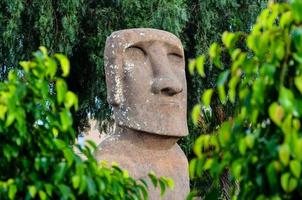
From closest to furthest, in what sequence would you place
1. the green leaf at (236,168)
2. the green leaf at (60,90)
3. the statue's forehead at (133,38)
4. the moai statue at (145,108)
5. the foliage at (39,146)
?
1. the green leaf at (236,168)
2. the green leaf at (60,90)
3. the foliage at (39,146)
4. the moai statue at (145,108)
5. the statue's forehead at (133,38)

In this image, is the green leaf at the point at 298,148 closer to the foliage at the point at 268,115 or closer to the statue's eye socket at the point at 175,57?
the foliage at the point at 268,115

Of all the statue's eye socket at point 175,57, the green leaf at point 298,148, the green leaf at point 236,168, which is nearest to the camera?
the green leaf at point 298,148

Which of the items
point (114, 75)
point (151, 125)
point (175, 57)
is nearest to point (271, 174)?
point (151, 125)

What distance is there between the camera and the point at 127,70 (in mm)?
6836

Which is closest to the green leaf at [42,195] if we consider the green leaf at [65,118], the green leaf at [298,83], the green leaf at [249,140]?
the green leaf at [65,118]

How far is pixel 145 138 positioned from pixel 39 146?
3.08 m

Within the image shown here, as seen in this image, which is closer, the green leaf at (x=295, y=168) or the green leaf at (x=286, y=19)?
the green leaf at (x=295, y=168)

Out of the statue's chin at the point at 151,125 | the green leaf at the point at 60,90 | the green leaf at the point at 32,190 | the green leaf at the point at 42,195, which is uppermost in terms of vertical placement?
the green leaf at the point at 60,90

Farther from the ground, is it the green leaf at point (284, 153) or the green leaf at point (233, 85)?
the green leaf at point (233, 85)

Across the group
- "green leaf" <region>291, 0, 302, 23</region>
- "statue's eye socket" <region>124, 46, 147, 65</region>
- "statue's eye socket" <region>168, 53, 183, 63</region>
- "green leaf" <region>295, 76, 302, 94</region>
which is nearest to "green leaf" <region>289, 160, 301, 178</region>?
"green leaf" <region>295, 76, 302, 94</region>

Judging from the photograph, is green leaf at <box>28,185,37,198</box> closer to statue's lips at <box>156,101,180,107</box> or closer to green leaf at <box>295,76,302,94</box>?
green leaf at <box>295,76,302,94</box>

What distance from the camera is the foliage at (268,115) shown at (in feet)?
9.77

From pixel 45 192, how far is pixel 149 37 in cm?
352

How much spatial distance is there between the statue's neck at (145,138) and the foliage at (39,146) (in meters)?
2.88
